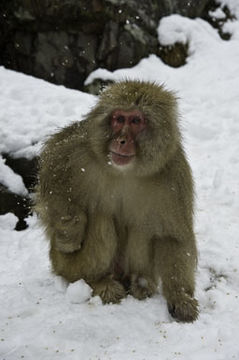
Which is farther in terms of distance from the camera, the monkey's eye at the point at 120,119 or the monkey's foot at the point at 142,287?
the monkey's foot at the point at 142,287

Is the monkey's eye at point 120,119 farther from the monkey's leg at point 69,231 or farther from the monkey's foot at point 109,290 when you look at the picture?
the monkey's foot at point 109,290

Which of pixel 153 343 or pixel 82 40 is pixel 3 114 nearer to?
pixel 82 40

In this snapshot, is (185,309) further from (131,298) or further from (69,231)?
(69,231)

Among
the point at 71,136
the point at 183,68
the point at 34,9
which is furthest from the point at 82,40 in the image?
the point at 71,136

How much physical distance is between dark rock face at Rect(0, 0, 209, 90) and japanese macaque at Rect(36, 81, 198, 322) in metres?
4.55

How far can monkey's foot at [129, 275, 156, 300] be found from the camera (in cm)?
355

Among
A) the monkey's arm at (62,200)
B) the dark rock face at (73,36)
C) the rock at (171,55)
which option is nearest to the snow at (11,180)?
the monkey's arm at (62,200)

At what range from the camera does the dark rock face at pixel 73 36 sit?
305 inches

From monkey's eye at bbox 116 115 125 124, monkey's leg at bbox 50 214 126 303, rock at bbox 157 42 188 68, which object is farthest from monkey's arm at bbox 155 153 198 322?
rock at bbox 157 42 188 68

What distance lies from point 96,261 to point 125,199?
504 millimetres

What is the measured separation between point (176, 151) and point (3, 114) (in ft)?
11.4

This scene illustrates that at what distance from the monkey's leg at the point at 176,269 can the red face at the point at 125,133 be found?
0.81m

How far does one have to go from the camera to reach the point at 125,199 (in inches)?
130

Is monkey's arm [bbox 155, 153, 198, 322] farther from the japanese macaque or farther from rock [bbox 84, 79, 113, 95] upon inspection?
rock [bbox 84, 79, 113, 95]
